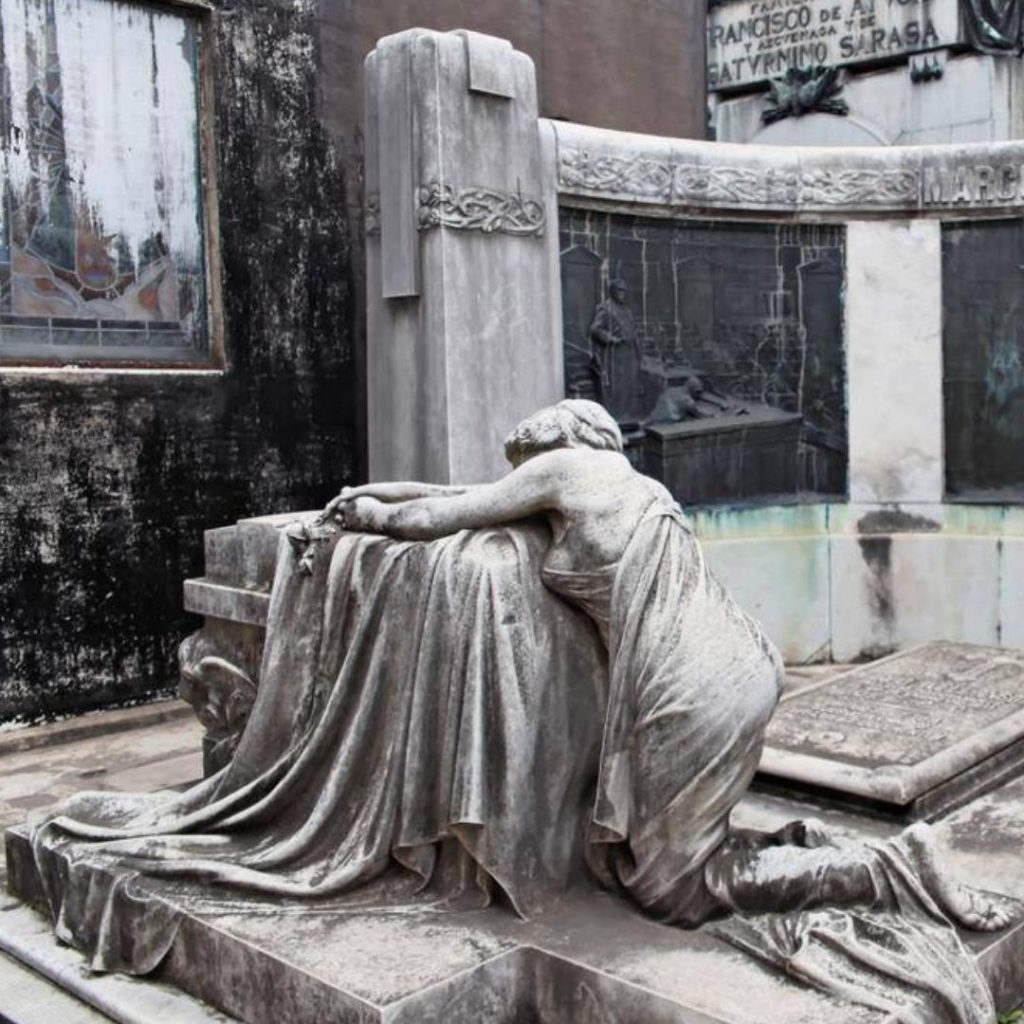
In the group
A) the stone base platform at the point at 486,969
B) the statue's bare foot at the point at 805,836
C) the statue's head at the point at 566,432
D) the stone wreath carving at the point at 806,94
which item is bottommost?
the stone base platform at the point at 486,969

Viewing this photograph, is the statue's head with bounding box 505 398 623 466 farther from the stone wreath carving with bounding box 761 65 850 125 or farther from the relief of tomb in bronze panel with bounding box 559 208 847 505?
the stone wreath carving with bounding box 761 65 850 125

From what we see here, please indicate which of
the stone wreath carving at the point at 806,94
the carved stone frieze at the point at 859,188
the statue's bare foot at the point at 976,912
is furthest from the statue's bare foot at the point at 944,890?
the stone wreath carving at the point at 806,94

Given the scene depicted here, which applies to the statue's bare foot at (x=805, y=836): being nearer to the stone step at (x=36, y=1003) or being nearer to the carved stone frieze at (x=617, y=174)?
the stone step at (x=36, y=1003)

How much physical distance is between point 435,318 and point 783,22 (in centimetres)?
698

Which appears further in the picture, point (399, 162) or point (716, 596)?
point (399, 162)

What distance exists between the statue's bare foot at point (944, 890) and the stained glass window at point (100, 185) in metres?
5.73

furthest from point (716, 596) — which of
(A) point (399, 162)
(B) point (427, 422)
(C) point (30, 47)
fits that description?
(C) point (30, 47)

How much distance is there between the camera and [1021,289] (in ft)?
28.3

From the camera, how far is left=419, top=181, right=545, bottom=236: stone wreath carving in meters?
7.23

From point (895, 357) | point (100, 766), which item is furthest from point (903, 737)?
point (100, 766)

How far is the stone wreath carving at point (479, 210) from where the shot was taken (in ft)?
23.7

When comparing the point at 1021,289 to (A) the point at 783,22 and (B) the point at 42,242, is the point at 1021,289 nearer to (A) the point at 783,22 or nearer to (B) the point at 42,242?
(A) the point at 783,22

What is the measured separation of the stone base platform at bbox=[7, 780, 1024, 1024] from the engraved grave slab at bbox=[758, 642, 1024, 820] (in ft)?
5.64

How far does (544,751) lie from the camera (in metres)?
3.65
